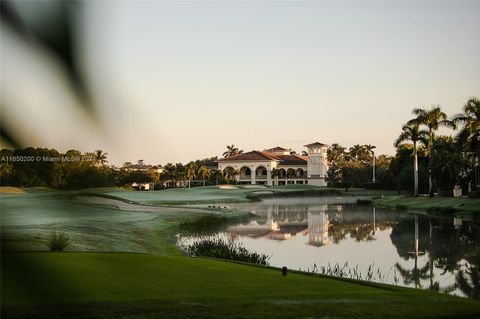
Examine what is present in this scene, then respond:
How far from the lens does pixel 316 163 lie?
150000mm

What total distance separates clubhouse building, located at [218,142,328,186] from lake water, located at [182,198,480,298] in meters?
103

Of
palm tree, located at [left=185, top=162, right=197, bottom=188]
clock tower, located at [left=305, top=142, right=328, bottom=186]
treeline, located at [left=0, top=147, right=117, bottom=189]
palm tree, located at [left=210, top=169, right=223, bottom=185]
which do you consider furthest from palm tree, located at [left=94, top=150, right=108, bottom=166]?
clock tower, located at [left=305, top=142, right=328, bottom=186]

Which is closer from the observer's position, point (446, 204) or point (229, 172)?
point (446, 204)

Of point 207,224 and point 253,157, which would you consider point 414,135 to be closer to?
point 207,224

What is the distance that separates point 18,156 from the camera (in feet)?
5.35

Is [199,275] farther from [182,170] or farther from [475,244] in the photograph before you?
[182,170]

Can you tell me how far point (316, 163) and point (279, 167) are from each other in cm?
1087

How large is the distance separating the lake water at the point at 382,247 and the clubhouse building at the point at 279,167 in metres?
103

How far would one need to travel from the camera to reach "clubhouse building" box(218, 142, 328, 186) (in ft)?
489

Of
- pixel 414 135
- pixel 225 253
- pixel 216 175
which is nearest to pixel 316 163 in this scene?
pixel 216 175

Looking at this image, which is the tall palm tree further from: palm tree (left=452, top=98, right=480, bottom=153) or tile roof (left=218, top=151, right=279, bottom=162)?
tile roof (left=218, top=151, right=279, bottom=162)

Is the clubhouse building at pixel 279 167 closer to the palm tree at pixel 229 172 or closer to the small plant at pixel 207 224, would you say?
the palm tree at pixel 229 172

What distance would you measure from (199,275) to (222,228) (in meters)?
27.8

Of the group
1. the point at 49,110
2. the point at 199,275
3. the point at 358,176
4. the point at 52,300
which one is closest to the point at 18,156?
the point at 49,110
